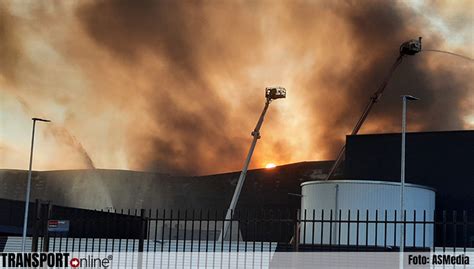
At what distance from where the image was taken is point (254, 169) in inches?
3565

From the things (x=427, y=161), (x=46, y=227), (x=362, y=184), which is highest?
(x=427, y=161)

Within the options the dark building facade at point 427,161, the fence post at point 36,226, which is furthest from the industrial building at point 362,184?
the fence post at point 36,226

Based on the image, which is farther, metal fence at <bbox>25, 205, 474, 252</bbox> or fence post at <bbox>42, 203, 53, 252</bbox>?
fence post at <bbox>42, 203, 53, 252</bbox>

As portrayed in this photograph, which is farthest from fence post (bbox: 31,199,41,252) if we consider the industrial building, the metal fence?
the industrial building

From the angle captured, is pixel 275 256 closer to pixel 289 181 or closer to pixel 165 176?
pixel 289 181

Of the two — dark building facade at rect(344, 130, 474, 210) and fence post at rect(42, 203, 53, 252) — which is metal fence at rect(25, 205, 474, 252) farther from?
dark building facade at rect(344, 130, 474, 210)

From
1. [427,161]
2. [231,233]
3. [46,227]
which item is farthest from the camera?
[427,161]

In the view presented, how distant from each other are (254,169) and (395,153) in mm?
37733

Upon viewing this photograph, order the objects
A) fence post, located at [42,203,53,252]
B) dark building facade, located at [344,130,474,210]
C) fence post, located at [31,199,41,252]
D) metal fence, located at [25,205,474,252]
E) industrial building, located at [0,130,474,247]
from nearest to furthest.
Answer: metal fence, located at [25,205,474,252] → fence post, located at [42,203,53,252] → fence post, located at [31,199,41,252] → industrial building, located at [0,130,474,247] → dark building facade, located at [344,130,474,210]

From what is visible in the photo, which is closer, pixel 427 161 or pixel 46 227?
pixel 46 227

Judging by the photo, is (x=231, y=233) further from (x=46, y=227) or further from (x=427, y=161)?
(x=427, y=161)

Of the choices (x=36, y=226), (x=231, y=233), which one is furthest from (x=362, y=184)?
(x=36, y=226)

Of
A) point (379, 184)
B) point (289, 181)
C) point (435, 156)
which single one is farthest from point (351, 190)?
point (289, 181)

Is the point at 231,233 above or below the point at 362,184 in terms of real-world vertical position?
below
